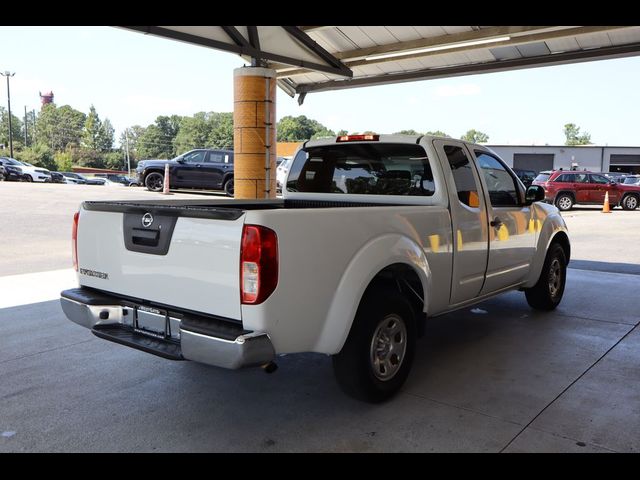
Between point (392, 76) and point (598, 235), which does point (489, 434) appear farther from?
point (598, 235)

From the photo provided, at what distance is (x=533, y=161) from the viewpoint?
188 ft

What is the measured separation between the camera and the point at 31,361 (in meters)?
4.60

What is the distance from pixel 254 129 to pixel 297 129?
121 m

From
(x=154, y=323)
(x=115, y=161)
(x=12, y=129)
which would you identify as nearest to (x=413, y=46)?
(x=154, y=323)

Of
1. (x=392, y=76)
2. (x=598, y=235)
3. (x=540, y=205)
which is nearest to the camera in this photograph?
(x=540, y=205)

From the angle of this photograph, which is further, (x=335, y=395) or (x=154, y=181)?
(x=154, y=181)

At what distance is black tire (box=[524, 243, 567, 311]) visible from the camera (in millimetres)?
6246

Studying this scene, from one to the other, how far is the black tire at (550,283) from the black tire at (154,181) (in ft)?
54.2

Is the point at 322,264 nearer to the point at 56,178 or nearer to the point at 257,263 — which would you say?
the point at 257,263

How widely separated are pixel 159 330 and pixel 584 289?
20.3 feet

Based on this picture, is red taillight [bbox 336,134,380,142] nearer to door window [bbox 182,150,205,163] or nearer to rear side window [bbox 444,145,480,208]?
rear side window [bbox 444,145,480,208]

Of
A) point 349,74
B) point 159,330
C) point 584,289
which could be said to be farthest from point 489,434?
point 349,74

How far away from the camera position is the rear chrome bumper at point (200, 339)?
3.02 m

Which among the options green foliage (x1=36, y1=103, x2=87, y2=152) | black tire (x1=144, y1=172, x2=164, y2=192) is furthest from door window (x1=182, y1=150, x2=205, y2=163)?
green foliage (x1=36, y1=103, x2=87, y2=152)
